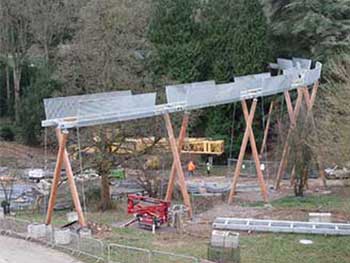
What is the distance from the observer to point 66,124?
77.8ft

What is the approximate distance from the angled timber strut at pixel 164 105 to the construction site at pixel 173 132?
0.06 metres

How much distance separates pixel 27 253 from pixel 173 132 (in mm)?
10705

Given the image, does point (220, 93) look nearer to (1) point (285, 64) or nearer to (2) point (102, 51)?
(1) point (285, 64)

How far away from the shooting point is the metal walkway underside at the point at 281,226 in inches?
977

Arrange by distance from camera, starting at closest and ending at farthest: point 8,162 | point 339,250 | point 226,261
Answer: point 226,261 < point 339,250 < point 8,162

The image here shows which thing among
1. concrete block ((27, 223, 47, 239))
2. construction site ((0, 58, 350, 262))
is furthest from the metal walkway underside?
concrete block ((27, 223, 47, 239))

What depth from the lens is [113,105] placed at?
82.5ft

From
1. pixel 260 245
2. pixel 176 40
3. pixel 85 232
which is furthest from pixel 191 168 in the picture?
pixel 85 232

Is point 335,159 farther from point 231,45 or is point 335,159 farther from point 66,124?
point 231,45

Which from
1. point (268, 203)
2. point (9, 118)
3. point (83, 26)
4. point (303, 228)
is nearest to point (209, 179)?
point (268, 203)

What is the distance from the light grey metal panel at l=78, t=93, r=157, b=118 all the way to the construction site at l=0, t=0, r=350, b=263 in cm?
5

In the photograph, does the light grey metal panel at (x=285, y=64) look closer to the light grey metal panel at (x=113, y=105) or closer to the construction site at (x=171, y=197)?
the construction site at (x=171, y=197)

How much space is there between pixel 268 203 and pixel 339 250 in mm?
8499

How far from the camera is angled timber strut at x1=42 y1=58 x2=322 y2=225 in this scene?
24.1m
